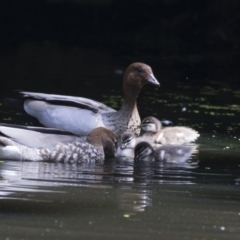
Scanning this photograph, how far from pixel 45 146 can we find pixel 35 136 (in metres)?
0.13

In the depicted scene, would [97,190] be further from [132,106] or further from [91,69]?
[91,69]

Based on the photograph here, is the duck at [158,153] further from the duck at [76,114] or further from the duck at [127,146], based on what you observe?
the duck at [76,114]

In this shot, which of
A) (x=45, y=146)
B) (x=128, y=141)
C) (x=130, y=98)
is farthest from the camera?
(x=130, y=98)

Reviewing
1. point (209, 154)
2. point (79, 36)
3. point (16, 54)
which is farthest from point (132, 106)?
point (79, 36)

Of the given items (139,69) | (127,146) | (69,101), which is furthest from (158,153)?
(139,69)

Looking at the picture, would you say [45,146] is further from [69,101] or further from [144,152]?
[69,101]

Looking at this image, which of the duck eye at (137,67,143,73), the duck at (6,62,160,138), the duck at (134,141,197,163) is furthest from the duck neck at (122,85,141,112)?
the duck at (134,141,197,163)

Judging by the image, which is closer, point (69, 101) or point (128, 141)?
point (128, 141)

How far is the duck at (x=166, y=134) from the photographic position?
33.9ft

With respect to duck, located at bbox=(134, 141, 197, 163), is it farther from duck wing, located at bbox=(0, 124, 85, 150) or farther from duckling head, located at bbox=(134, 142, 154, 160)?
duck wing, located at bbox=(0, 124, 85, 150)

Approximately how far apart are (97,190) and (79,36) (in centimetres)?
1995

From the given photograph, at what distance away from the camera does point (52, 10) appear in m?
28.3

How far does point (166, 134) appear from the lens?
10.5m

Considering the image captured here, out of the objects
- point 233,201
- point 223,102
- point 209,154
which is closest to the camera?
point 233,201
